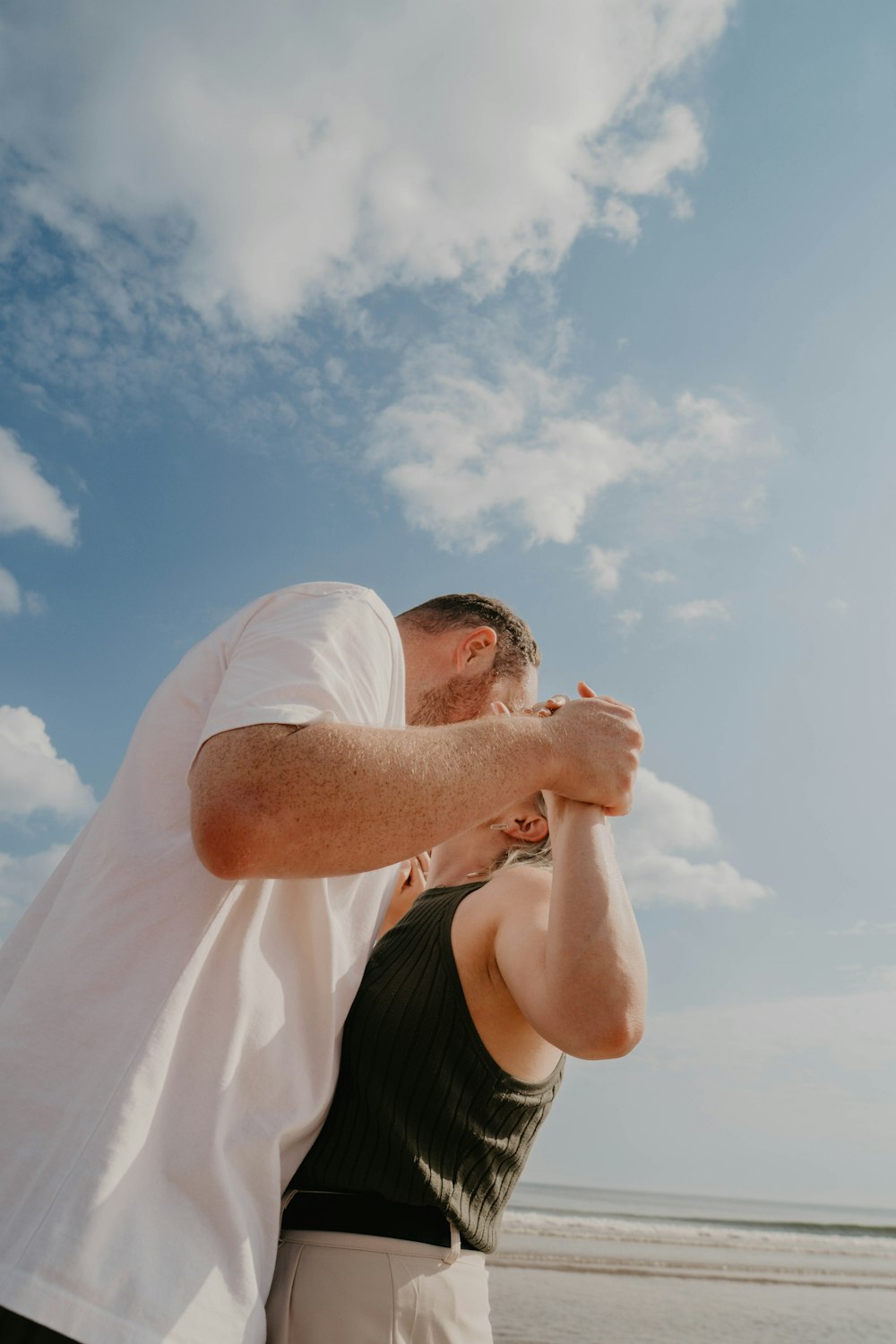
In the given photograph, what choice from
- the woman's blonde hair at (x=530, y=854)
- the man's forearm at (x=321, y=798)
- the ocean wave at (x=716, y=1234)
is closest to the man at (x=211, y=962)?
the man's forearm at (x=321, y=798)

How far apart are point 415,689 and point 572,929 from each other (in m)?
0.96

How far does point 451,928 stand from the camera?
200cm

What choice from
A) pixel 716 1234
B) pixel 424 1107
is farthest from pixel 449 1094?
pixel 716 1234

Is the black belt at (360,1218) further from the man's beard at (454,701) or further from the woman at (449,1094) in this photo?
the man's beard at (454,701)

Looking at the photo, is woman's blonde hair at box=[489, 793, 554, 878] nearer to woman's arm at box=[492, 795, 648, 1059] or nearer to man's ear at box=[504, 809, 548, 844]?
man's ear at box=[504, 809, 548, 844]

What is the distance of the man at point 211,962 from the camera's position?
4.10 ft

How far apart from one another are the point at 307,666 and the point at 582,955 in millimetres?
757

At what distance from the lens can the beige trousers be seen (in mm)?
1587

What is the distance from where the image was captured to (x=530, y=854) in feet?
8.84

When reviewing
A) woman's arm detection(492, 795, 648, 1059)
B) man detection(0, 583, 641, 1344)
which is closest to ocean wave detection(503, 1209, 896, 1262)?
woman's arm detection(492, 795, 648, 1059)

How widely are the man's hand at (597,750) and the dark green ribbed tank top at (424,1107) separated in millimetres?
485

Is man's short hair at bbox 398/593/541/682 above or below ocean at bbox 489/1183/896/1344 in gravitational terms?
above

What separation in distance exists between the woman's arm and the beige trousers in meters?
0.49

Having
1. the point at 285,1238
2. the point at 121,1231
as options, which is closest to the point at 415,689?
the point at 285,1238
